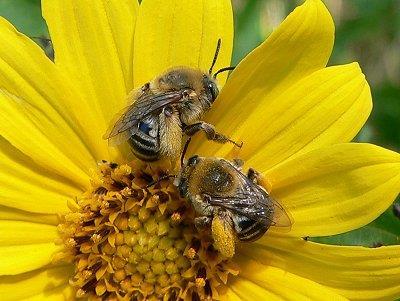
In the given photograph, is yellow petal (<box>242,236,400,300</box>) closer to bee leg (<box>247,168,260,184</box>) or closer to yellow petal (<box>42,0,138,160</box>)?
bee leg (<box>247,168,260,184</box>)

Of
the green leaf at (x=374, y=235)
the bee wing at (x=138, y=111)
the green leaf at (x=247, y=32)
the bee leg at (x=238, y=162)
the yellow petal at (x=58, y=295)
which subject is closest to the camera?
the bee wing at (x=138, y=111)

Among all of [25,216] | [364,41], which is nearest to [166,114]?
[25,216]

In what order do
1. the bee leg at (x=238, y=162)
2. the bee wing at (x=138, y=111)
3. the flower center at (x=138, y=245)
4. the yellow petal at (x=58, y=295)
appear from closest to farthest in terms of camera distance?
1. the bee wing at (x=138, y=111)
2. the bee leg at (x=238, y=162)
3. the flower center at (x=138, y=245)
4. the yellow petal at (x=58, y=295)

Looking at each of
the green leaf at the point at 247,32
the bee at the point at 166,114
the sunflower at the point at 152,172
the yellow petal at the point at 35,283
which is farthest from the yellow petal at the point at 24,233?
the green leaf at the point at 247,32

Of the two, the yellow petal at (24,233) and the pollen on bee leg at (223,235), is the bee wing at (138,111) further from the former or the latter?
the yellow petal at (24,233)

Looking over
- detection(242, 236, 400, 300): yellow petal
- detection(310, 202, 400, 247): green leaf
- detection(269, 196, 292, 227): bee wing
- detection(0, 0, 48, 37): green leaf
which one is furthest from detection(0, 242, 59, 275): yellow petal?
detection(0, 0, 48, 37): green leaf

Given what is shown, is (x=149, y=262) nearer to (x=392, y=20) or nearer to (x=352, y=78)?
(x=352, y=78)
